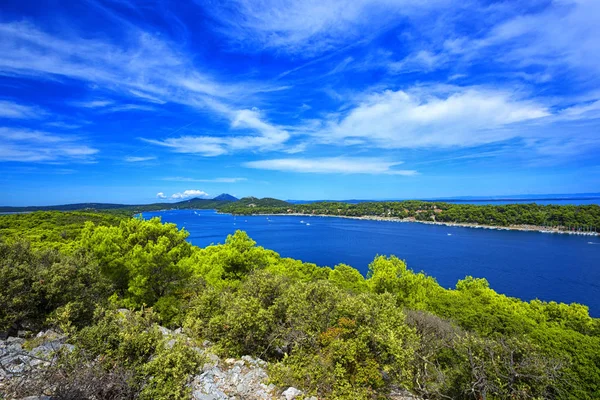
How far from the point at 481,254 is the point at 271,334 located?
79.4 meters

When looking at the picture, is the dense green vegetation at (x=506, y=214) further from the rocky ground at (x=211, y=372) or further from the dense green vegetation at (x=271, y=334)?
the rocky ground at (x=211, y=372)

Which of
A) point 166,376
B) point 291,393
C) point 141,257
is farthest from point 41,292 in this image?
point 291,393

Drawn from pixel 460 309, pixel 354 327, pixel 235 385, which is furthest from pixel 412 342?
pixel 460 309

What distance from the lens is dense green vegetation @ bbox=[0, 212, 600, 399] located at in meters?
7.64

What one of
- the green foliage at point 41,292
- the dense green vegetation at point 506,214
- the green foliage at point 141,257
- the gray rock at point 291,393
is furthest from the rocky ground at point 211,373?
the dense green vegetation at point 506,214

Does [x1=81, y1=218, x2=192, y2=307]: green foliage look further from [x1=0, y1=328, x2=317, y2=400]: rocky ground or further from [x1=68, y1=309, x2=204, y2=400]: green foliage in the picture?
[x1=68, y1=309, x2=204, y2=400]: green foliage

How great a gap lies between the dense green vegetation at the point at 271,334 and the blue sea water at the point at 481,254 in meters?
44.4

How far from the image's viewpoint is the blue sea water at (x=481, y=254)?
52156 millimetres

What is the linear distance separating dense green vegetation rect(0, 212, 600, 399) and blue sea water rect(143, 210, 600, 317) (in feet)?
146

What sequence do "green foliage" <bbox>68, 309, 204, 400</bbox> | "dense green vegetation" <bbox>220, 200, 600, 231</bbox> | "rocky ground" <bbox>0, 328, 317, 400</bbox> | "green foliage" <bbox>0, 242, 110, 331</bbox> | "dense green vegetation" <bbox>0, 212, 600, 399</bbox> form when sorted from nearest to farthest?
"green foliage" <bbox>68, 309, 204, 400</bbox>, "rocky ground" <bbox>0, 328, 317, 400</bbox>, "dense green vegetation" <bbox>0, 212, 600, 399</bbox>, "green foliage" <bbox>0, 242, 110, 331</bbox>, "dense green vegetation" <bbox>220, 200, 600, 231</bbox>

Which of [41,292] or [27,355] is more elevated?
[41,292]

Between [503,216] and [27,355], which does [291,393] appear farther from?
[503,216]

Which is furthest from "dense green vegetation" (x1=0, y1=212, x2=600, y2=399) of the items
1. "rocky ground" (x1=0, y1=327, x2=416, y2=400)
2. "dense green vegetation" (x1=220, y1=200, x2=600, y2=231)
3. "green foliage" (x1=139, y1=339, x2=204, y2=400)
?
"dense green vegetation" (x1=220, y1=200, x2=600, y2=231)

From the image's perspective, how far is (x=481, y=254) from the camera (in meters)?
75.6
